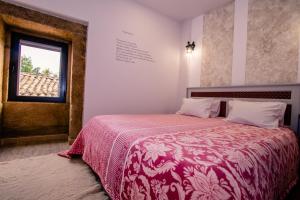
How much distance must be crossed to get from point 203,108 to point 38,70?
2.89 meters

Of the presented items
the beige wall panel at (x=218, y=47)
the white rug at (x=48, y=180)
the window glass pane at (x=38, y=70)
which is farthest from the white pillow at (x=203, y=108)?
the window glass pane at (x=38, y=70)

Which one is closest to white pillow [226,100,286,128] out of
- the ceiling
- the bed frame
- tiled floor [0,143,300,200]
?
the bed frame

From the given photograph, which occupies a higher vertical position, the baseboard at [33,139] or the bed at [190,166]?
the bed at [190,166]

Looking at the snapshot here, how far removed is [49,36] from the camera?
2.91 metres

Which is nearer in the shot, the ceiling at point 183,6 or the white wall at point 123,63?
the white wall at point 123,63

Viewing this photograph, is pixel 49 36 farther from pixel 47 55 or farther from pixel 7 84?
pixel 7 84

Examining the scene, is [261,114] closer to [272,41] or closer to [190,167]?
[272,41]

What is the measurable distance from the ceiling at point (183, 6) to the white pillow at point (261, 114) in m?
1.84

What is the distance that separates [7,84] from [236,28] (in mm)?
3686

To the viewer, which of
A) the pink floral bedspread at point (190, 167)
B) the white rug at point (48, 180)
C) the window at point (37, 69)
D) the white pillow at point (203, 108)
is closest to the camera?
the pink floral bedspread at point (190, 167)

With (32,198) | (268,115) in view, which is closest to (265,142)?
(268,115)

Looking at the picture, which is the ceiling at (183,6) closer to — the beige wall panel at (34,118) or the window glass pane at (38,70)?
the window glass pane at (38,70)

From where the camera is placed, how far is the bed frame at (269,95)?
1905 millimetres

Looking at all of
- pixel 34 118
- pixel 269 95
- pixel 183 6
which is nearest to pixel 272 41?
pixel 269 95
